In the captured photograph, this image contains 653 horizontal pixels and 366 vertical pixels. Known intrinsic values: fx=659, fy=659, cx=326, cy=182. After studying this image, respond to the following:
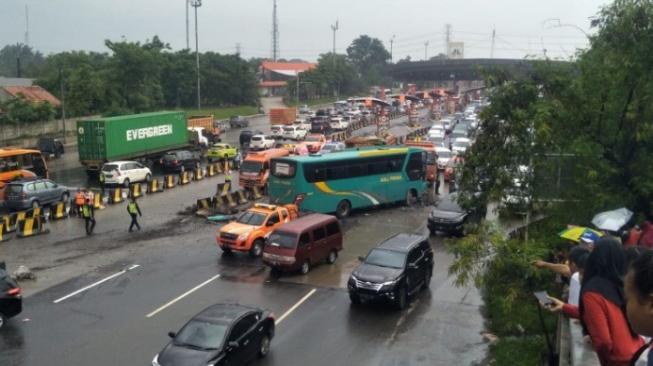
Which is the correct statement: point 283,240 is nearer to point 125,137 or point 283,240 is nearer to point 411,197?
point 411,197

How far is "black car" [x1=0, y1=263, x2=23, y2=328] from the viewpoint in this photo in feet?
51.5

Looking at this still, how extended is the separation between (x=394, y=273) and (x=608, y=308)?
11.8 meters

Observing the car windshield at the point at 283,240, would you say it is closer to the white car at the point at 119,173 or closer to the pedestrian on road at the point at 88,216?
the pedestrian on road at the point at 88,216

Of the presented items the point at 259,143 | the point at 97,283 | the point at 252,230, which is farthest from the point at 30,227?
the point at 259,143

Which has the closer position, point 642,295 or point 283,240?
point 642,295

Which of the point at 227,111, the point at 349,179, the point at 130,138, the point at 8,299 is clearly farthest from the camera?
the point at 227,111

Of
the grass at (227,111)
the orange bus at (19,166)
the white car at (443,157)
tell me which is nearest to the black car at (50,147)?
the orange bus at (19,166)

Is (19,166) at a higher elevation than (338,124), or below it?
below

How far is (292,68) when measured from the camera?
455ft

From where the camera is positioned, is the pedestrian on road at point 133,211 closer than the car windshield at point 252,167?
Yes

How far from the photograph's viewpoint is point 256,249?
22.7 metres

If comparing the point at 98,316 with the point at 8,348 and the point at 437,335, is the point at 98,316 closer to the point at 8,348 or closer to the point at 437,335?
the point at 8,348

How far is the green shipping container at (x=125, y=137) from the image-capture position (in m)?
38.1

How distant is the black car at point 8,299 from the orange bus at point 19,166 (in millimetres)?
15290
